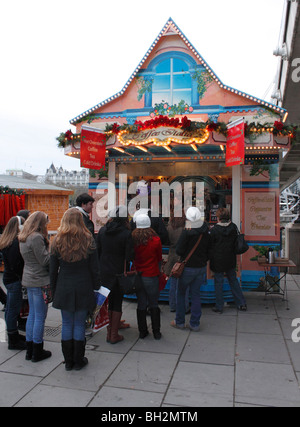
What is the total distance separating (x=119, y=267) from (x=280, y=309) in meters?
3.48

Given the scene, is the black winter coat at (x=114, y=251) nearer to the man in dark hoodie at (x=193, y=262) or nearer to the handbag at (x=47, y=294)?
the handbag at (x=47, y=294)

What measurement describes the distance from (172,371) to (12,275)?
235 centimetres

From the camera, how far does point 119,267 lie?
15.8 feet

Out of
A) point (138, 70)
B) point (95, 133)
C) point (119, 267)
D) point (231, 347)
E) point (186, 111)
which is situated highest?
point (138, 70)

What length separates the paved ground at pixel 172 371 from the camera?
3461 mm

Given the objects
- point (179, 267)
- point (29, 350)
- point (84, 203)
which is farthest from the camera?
point (179, 267)

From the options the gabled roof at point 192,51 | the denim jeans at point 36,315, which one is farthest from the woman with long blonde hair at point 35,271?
the gabled roof at point 192,51

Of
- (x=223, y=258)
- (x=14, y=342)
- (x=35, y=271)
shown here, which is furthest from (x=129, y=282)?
(x=223, y=258)

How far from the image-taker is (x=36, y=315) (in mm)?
4293

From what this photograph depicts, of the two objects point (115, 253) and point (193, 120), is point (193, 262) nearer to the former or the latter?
point (115, 253)

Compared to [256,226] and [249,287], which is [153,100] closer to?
[256,226]

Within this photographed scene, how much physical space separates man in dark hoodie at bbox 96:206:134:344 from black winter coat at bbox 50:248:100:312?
2.33ft

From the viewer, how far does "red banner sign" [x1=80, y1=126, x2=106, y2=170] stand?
6746 millimetres
